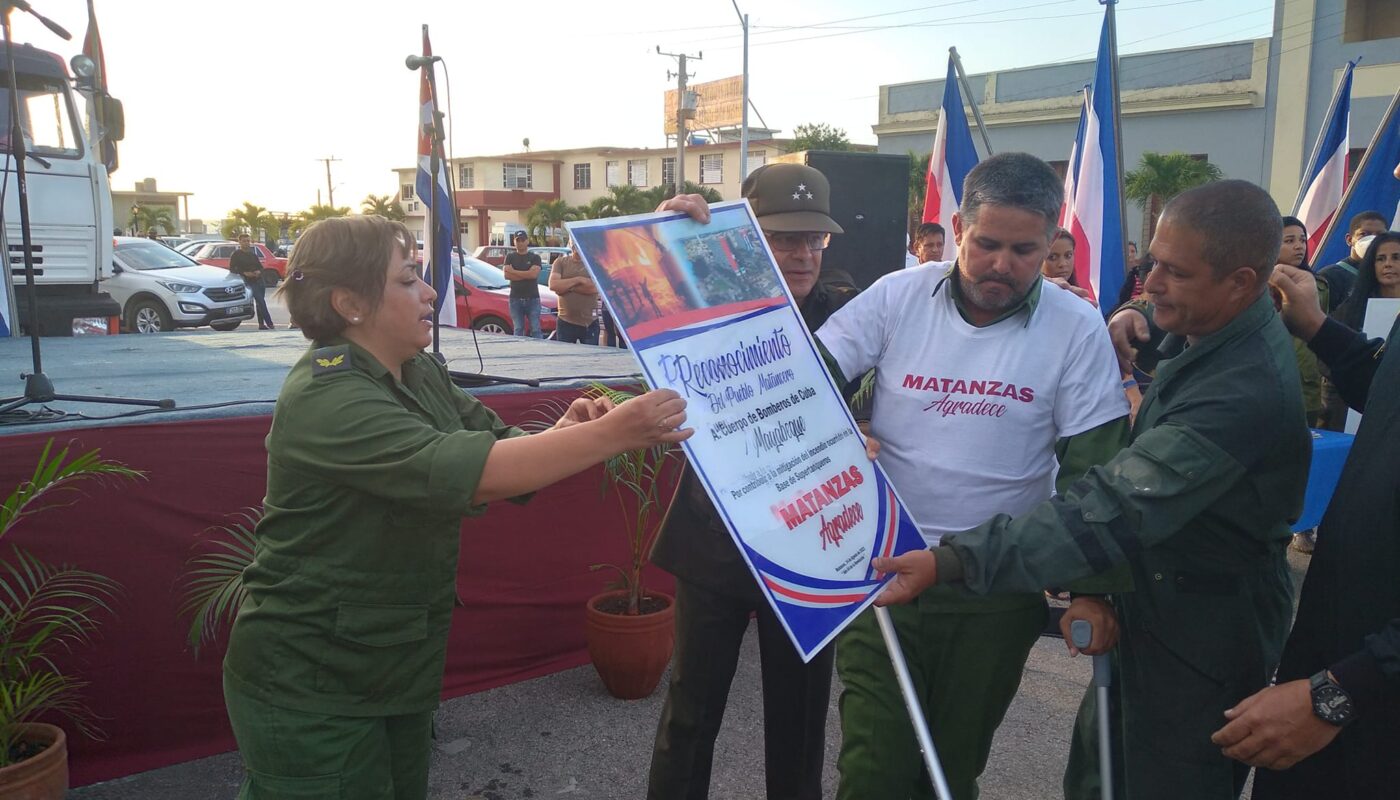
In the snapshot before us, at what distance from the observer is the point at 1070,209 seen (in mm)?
6680

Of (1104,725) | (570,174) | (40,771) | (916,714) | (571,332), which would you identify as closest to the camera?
(916,714)

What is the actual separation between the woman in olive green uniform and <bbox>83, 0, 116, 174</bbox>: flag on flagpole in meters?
6.16

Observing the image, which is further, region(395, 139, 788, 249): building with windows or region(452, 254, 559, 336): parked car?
region(395, 139, 788, 249): building with windows

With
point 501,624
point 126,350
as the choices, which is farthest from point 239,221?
point 501,624

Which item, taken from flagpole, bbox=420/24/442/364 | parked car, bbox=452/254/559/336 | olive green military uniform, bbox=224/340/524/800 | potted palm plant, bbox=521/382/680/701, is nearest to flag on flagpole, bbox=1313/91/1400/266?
potted palm plant, bbox=521/382/680/701

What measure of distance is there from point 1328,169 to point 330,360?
8.92 meters

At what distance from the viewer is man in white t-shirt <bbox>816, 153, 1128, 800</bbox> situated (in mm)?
2123

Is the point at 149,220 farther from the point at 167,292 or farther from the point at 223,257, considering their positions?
the point at 167,292

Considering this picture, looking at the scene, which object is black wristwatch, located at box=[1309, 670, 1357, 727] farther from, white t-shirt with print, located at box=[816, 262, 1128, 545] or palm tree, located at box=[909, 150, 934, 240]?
palm tree, located at box=[909, 150, 934, 240]

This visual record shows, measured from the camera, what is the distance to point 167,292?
48.7ft

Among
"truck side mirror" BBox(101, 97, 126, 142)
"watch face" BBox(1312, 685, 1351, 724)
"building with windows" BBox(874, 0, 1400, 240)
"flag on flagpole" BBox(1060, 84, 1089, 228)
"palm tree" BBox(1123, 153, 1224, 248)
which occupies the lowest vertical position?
"watch face" BBox(1312, 685, 1351, 724)

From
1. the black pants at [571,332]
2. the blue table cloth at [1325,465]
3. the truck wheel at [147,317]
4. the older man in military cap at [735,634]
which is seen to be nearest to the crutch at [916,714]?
the older man in military cap at [735,634]

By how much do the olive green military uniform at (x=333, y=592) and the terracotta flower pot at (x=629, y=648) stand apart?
1878 mm

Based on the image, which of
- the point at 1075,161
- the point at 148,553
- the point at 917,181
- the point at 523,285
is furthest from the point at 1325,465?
the point at 917,181
